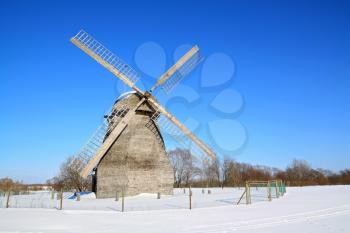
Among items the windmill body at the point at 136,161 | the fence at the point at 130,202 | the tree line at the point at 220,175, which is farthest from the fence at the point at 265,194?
the tree line at the point at 220,175

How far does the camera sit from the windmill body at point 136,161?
25078 millimetres

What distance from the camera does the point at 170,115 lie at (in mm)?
26984

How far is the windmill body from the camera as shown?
25.1 metres

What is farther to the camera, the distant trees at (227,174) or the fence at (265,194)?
the distant trees at (227,174)

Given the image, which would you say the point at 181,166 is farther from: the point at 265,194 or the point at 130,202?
the point at 130,202

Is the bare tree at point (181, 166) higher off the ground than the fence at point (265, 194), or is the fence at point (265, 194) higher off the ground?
the bare tree at point (181, 166)

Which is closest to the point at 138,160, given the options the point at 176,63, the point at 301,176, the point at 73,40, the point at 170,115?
the point at 170,115

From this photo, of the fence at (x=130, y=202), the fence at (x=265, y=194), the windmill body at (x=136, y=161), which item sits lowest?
the fence at (x=130, y=202)

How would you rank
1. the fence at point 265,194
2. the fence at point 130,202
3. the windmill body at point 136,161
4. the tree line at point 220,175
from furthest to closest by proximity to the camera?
1. the tree line at point 220,175
2. the windmill body at point 136,161
3. the fence at point 265,194
4. the fence at point 130,202

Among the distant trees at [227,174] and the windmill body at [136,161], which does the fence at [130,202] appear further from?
the distant trees at [227,174]

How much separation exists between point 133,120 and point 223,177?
69.2m

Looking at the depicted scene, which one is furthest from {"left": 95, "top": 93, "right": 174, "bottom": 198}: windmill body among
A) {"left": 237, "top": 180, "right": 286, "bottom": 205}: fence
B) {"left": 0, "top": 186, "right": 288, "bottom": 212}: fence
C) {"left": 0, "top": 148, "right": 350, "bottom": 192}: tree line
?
{"left": 0, "top": 148, "right": 350, "bottom": 192}: tree line

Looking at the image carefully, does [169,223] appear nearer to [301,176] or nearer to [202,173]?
[202,173]

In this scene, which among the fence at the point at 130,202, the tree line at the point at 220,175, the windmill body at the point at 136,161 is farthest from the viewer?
the tree line at the point at 220,175
